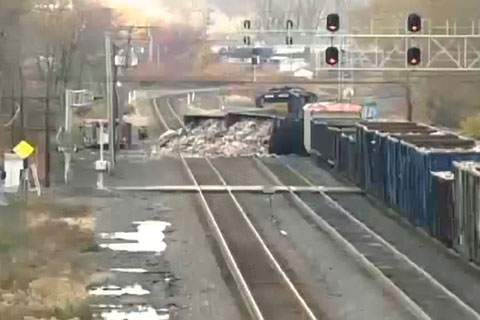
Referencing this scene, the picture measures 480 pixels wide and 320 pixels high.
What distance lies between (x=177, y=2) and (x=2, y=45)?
33.7 metres

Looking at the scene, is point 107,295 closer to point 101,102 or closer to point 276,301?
point 276,301

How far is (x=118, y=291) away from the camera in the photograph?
17141mm

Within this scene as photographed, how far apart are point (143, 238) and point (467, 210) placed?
747 cm

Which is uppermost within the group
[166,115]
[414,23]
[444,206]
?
[414,23]

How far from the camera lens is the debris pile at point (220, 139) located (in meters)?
53.9

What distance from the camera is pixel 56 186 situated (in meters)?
34.1

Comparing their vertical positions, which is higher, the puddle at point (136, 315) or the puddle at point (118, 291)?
the puddle at point (136, 315)

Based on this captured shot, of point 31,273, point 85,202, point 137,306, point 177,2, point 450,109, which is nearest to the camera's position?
point 137,306

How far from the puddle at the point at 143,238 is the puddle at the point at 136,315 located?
6.19 meters

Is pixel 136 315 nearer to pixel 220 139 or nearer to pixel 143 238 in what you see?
pixel 143 238

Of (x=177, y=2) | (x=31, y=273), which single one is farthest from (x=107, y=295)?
(x=177, y=2)

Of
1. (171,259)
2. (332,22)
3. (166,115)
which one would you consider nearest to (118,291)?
(171,259)

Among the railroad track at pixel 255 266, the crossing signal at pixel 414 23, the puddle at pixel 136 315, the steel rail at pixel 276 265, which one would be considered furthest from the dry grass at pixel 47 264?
the crossing signal at pixel 414 23

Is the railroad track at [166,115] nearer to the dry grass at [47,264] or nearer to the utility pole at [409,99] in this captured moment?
the utility pole at [409,99]
